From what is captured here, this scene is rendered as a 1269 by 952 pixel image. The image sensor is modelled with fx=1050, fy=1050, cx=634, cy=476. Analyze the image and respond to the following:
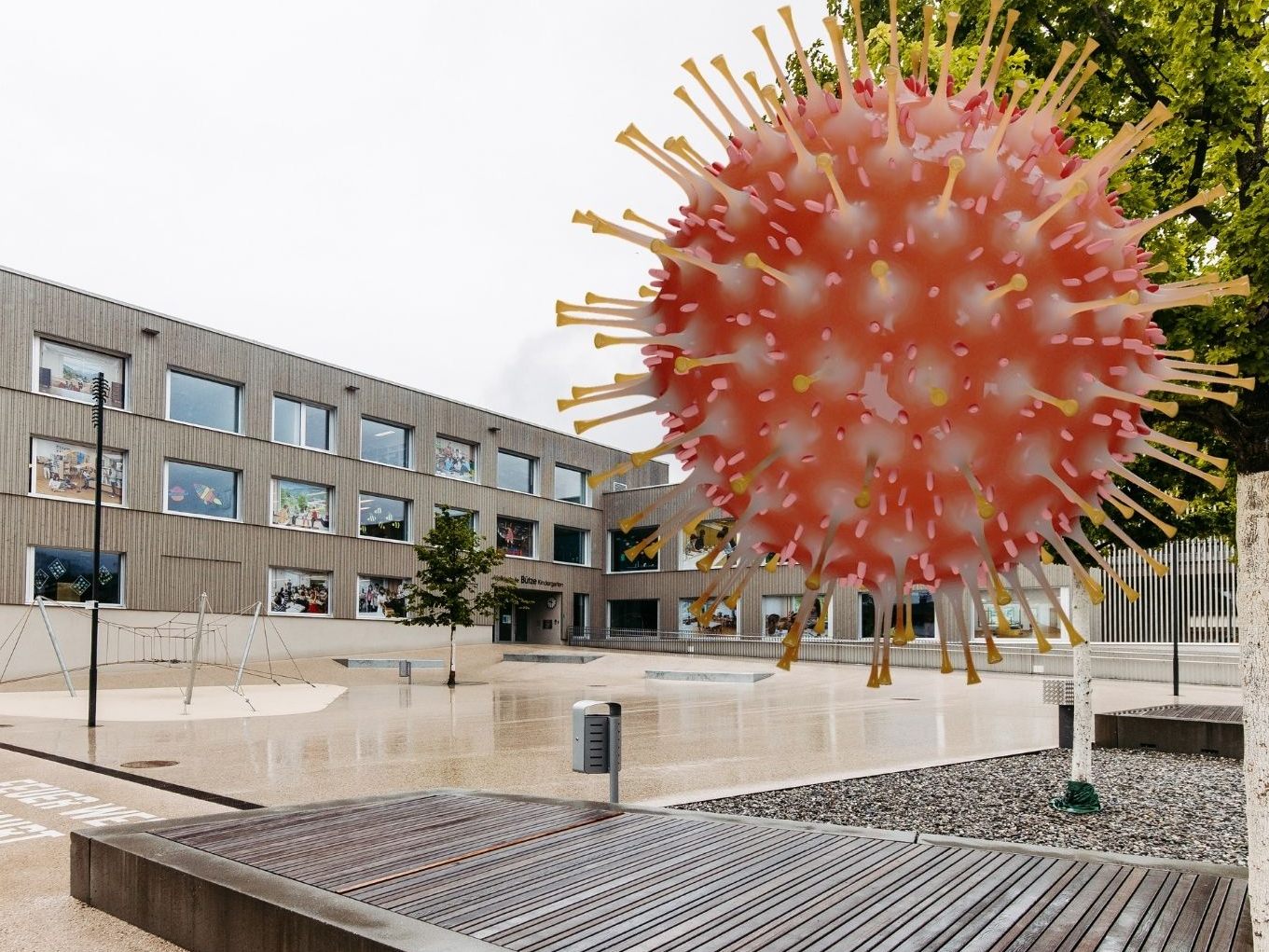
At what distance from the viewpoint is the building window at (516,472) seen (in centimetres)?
5434

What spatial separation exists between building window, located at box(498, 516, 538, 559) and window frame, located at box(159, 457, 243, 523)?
1459 centimetres

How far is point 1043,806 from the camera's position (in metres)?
10.4

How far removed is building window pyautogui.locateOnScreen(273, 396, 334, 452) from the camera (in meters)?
43.3

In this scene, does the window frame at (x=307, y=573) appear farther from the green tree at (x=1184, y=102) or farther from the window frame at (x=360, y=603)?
the green tree at (x=1184, y=102)

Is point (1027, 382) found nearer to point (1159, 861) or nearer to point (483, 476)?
point (1159, 861)

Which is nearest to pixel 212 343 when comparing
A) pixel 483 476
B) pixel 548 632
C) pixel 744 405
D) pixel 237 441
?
pixel 237 441

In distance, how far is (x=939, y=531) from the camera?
107 cm

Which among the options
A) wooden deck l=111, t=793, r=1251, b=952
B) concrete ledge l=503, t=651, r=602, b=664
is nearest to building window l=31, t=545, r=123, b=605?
concrete ledge l=503, t=651, r=602, b=664

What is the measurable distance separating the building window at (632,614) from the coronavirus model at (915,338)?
56.0 m

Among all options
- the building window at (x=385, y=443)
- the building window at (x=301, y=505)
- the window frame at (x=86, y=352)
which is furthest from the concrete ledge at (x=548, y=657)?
the window frame at (x=86, y=352)

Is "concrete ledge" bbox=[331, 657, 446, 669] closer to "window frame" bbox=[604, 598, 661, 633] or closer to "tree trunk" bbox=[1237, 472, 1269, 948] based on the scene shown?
"window frame" bbox=[604, 598, 661, 633]

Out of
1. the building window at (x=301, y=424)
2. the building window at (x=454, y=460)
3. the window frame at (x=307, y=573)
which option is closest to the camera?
the window frame at (x=307, y=573)

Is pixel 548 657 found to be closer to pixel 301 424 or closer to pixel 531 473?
pixel 531 473

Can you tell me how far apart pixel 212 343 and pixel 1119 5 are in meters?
39.0
